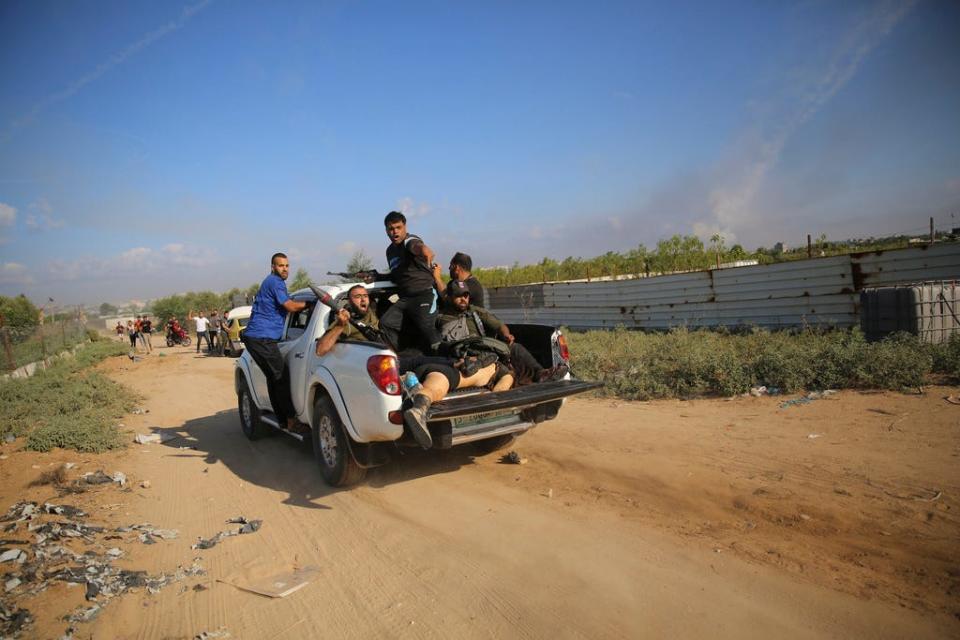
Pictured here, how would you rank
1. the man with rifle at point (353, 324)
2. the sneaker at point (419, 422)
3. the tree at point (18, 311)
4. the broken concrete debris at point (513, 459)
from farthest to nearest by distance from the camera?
the tree at point (18, 311)
the broken concrete debris at point (513, 459)
the man with rifle at point (353, 324)
the sneaker at point (419, 422)

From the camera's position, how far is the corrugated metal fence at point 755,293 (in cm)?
1189

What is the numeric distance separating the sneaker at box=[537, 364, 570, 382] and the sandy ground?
0.81m

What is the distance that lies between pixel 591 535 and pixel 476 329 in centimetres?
242

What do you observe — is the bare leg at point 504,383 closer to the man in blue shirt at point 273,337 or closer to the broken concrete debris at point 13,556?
the man in blue shirt at point 273,337

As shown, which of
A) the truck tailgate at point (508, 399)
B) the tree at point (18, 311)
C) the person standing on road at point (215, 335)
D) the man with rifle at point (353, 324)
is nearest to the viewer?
the truck tailgate at point (508, 399)

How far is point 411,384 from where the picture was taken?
4621 millimetres

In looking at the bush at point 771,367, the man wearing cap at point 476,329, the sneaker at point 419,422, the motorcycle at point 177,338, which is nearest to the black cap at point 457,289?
the man wearing cap at point 476,329

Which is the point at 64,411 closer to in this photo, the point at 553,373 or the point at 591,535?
the point at 553,373

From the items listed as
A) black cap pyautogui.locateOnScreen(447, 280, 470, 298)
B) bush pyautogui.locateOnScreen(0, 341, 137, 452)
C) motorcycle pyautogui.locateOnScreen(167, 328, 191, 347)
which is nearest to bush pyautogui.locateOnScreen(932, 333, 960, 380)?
black cap pyautogui.locateOnScreen(447, 280, 470, 298)

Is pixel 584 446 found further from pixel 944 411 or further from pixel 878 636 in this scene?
pixel 944 411

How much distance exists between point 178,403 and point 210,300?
57224 millimetres

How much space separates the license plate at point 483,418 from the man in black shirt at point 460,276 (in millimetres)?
1159

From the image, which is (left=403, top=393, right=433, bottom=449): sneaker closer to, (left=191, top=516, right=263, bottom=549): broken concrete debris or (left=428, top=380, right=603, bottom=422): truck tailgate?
(left=428, top=380, right=603, bottom=422): truck tailgate

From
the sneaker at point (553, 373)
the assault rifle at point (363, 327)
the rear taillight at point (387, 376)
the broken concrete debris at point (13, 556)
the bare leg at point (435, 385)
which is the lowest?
the broken concrete debris at point (13, 556)
